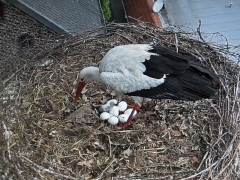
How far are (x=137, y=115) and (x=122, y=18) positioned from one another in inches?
140

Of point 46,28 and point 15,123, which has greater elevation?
point 46,28

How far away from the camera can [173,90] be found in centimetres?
402

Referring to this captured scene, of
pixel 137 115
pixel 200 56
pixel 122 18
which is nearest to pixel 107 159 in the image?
pixel 137 115

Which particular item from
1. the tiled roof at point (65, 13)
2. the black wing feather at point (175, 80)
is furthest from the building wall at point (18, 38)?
the black wing feather at point (175, 80)

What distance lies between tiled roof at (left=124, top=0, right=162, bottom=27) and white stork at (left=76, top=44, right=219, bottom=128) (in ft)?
6.17

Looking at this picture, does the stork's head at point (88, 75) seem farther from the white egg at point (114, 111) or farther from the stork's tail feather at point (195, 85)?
the stork's tail feather at point (195, 85)

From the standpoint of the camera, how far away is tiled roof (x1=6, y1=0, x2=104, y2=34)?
15.6ft

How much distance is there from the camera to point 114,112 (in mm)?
4418

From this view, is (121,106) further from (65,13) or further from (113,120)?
(65,13)

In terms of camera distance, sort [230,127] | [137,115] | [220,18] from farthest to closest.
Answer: [220,18] → [137,115] → [230,127]

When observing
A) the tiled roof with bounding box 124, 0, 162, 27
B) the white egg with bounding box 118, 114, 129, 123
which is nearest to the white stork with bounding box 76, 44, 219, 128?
the white egg with bounding box 118, 114, 129, 123

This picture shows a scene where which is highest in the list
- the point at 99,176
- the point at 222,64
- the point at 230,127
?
the point at 222,64

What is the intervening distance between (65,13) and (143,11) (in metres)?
1.84

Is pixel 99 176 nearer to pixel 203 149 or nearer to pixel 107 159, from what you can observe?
pixel 107 159
